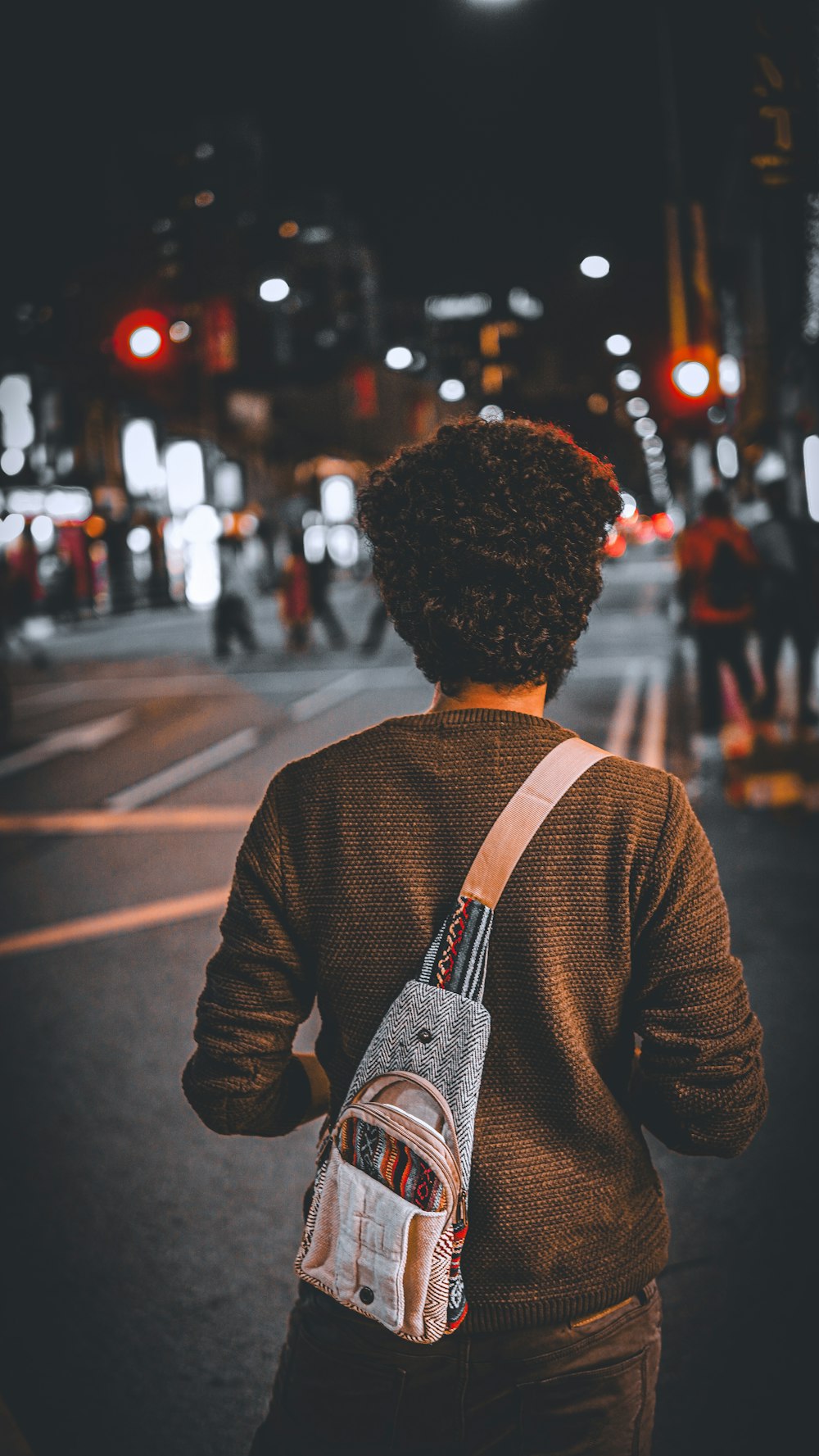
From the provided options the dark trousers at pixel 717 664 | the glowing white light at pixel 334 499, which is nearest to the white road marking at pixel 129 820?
the dark trousers at pixel 717 664

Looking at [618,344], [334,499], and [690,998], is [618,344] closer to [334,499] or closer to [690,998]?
[690,998]

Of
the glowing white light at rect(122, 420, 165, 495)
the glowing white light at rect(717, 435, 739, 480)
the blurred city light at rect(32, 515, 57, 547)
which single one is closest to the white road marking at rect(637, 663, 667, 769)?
the glowing white light at rect(717, 435, 739, 480)

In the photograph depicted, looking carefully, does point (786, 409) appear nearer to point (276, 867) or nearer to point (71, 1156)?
point (71, 1156)

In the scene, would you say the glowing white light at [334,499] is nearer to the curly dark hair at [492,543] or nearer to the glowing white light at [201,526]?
the glowing white light at [201,526]

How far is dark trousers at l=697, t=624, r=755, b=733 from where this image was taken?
9.60m

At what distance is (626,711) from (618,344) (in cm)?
791

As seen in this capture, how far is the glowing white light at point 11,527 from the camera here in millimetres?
32719

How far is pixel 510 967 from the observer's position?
1424 mm

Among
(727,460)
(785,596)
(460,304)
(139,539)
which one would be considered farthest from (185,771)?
(460,304)

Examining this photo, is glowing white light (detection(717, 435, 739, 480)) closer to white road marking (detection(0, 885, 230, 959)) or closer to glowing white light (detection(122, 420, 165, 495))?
glowing white light (detection(122, 420, 165, 495))

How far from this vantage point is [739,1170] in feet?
11.8

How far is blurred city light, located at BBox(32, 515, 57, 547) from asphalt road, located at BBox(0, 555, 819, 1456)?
2614 centimetres

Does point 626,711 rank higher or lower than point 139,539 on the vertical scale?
lower

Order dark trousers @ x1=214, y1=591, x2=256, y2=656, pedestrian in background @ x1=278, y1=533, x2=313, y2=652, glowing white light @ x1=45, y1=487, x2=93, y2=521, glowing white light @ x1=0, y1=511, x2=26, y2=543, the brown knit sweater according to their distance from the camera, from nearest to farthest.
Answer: the brown knit sweater, dark trousers @ x1=214, y1=591, x2=256, y2=656, pedestrian in background @ x1=278, y1=533, x2=313, y2=652, glowing white light @ x1=0, y1=511, x2=26, y2=543, glowing white light @ x1=45, y1=487, x2=93, y2=521
